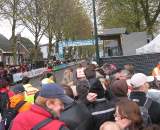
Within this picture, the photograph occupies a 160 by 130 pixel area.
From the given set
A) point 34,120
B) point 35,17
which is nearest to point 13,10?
point 35,17

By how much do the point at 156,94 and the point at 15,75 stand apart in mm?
35785

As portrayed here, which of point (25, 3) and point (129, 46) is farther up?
point (25, 3)

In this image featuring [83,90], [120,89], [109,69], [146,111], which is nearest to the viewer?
[146,111]

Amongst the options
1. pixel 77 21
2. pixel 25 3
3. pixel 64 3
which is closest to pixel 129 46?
pixel 25 3

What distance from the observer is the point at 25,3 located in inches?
2333

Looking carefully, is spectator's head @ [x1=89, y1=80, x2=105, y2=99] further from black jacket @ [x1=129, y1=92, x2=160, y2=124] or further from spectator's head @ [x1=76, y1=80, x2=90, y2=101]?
black jacket @ [x1=129, y1=92, x2=160, y2=124]

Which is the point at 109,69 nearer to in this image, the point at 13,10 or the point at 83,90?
the point at 83,90

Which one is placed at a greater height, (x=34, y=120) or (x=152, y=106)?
(x=34, y=120)

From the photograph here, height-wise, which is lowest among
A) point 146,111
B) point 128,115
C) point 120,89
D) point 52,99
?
point 146,111

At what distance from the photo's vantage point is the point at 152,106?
7293mm

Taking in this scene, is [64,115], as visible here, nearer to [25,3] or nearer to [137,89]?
[137,89]

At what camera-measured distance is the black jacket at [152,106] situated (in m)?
7.20

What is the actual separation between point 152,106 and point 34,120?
8.36 ft

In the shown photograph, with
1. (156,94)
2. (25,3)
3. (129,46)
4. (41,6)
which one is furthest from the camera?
(41,6)
